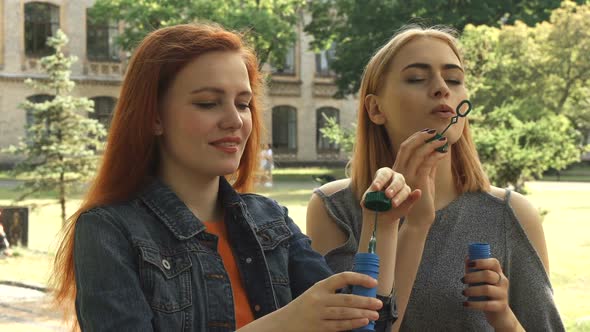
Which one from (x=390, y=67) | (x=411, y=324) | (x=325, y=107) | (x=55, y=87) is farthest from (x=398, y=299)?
(x=325, y=107)

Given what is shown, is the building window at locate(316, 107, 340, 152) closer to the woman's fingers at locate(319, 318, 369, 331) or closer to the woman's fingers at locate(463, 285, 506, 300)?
the woman's fingers at locate(463, 285, 506, 300)

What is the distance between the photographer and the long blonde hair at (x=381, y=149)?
287cm

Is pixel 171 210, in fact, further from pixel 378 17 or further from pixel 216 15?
pixel 378 17

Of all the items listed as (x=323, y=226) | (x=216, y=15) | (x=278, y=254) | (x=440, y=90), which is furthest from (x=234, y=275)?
(x=216, y=15)

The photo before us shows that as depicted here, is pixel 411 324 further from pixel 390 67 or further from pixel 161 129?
pixel 161 129

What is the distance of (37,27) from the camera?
41656 millimetres

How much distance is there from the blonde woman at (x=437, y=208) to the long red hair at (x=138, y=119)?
0.70 metres

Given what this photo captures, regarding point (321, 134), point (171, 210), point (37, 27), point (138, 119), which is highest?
point (37, 27)

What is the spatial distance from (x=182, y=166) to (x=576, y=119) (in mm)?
34292

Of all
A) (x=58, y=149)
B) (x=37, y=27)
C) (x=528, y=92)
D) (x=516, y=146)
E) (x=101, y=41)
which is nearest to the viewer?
(x=516, y=146)

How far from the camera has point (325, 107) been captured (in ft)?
161

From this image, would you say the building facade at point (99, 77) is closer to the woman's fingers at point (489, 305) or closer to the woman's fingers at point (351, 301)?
the woman's fingers at point (489, 305)

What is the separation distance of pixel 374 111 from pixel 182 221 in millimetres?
1026

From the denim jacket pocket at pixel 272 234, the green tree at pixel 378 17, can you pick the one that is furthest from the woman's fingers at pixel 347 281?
the green tree at pixel 378 17
